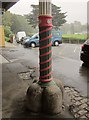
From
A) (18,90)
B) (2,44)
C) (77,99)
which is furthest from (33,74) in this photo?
(2,44)

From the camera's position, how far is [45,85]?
14.1ft

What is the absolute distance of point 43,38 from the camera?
4.16 meters

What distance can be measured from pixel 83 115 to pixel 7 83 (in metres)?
3.10

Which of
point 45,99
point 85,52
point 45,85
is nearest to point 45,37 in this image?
point 45,85

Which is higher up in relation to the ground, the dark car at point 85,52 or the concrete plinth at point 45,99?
the dark car at point 85,52

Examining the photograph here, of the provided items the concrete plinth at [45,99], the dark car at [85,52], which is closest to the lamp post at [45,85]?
the concrete plinth at [45,99]

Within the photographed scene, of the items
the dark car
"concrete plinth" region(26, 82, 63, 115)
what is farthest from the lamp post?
the dark car

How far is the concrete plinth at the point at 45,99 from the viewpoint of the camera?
13.4ft

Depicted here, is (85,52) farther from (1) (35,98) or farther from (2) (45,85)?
(1) (35,98)

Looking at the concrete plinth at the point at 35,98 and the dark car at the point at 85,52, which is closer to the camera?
the concrete plinth at the point at 35,98

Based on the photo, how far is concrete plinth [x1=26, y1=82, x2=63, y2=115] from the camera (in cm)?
407

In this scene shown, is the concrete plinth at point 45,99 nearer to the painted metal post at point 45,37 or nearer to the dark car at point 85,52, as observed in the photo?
the painted metal post at point 45,37

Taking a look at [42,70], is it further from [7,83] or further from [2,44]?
[2,44]

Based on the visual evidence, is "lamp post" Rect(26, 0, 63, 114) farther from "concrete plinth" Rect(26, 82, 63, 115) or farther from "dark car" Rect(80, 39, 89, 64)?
"dark car" Rect(80, 39, 89, 64)
